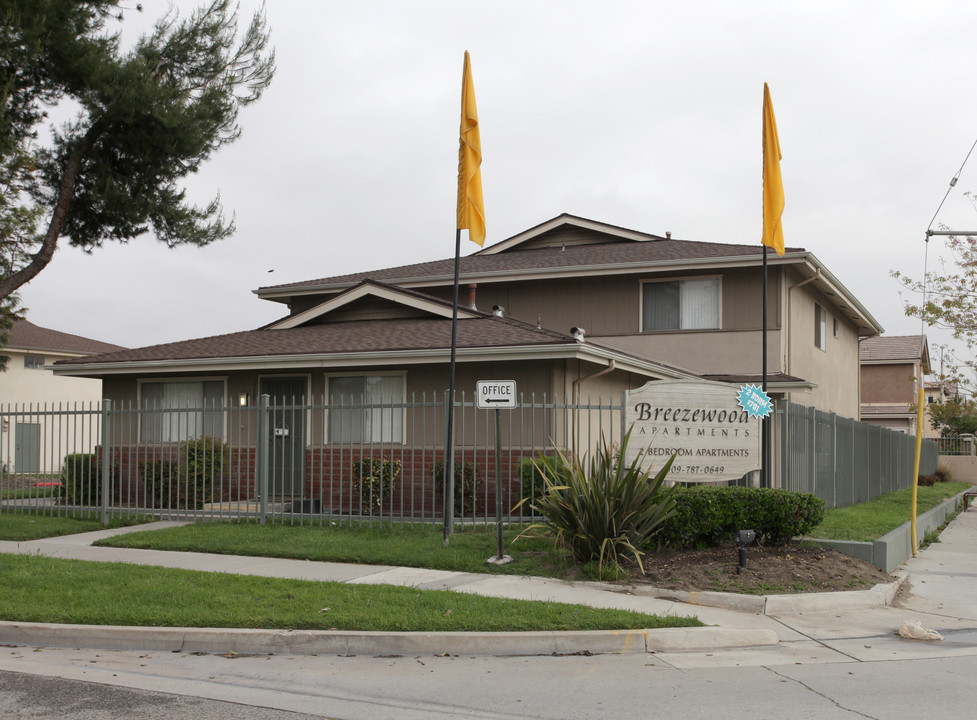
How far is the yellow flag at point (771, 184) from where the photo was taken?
13.0m

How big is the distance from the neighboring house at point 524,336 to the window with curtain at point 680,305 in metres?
0.03

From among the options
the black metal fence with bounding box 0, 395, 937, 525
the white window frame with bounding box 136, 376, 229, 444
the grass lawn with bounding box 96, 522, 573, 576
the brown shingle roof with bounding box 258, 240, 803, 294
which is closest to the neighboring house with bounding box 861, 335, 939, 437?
the brown shingle roof with bounding box 258, 240, 803, 294

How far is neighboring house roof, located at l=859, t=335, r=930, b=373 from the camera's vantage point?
44375 mm

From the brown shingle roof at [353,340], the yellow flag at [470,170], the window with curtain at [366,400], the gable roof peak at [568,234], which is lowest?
the window with curtain at [366,400]

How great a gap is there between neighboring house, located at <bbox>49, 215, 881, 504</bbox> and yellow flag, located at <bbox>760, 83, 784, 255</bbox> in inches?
149

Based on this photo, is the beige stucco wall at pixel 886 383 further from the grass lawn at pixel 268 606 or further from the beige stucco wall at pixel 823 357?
the grass lawn at pixel 268 606

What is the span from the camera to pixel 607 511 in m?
10.4

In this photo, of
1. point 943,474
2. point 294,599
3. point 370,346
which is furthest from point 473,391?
point 943,474

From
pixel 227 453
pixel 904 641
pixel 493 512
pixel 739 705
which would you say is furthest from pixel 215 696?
pixel 227 453

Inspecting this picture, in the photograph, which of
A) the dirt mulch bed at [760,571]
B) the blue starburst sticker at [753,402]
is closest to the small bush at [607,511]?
the dirt mulch bed at [760,571]

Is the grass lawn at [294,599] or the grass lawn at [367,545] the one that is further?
the grass lawn at [367,545]

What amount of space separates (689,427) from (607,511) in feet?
7.31

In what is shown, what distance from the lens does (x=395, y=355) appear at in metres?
16.8

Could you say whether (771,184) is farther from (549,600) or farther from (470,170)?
(549,600)
